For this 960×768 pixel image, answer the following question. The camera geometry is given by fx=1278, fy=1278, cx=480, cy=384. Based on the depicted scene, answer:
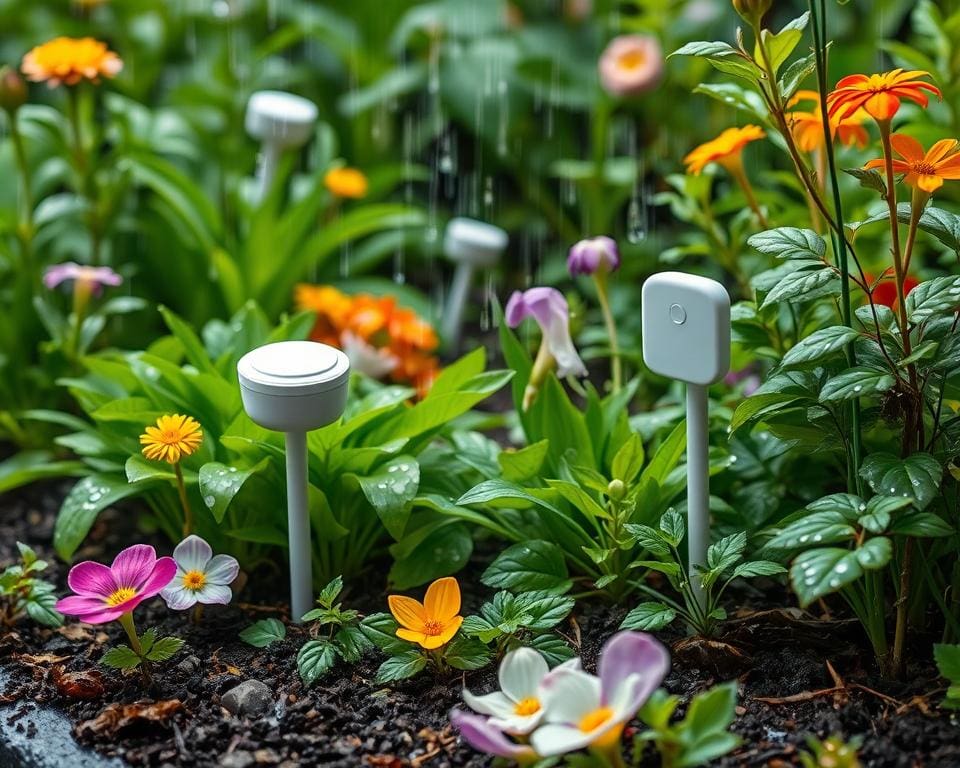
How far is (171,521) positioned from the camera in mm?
1980

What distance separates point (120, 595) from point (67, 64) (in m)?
1.08

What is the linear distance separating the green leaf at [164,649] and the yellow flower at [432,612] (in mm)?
296

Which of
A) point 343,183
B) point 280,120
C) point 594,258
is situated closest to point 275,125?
point 280,120

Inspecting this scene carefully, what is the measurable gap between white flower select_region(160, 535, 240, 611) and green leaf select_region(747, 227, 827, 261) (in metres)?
0.79

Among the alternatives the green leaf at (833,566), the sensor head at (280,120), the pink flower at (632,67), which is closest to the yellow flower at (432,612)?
Result: the green leaf at (833,566)

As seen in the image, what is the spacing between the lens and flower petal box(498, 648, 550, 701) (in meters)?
1.44

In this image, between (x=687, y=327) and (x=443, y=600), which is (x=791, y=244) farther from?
(x=443, y=600)

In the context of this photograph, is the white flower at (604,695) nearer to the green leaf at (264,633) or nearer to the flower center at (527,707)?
the flower center at (527,707)

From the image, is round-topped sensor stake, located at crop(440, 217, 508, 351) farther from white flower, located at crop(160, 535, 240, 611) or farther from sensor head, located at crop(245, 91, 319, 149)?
white flower, located at crop(160, 535, 240, 611)

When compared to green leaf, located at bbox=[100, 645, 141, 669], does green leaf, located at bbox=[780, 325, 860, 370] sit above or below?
above

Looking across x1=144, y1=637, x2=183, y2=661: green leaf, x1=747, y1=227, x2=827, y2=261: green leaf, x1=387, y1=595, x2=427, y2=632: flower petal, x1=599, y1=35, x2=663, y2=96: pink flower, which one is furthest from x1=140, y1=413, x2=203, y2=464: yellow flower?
x1=599, y1=35, x2=663, y2=96: pink flower

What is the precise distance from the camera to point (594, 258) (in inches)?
77.4

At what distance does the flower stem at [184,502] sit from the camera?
1.73 meters

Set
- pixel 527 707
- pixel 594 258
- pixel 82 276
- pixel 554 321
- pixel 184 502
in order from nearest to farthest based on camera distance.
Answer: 1. pixel 527 707
2. pixel 184 502
3. pixel 554 321
4. pixel 594 258
5. pixel 82 276
